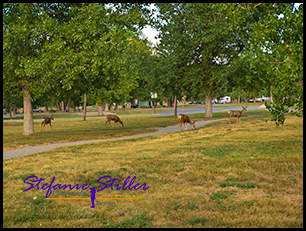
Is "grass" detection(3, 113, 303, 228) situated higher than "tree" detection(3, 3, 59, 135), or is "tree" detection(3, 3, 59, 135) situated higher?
"tree" detection(3, 3, 59, 135)

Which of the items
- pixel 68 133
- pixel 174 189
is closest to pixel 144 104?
pixel 68 133

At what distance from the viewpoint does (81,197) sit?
7.73 meters

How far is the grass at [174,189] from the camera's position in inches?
251

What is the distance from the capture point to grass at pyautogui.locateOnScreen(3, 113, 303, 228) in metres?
6.38

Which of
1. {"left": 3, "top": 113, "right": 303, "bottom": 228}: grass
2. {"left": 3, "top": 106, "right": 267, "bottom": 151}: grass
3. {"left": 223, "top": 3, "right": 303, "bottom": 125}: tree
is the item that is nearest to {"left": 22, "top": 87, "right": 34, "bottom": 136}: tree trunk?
{"left": 3, "top": 106, "right": 267, "bottom": 151}: grass

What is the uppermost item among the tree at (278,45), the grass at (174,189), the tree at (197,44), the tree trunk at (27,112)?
the tree at (197,44)

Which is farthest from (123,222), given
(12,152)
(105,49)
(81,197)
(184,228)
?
(105,49)

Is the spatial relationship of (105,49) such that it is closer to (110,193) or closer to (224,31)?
(110,193)

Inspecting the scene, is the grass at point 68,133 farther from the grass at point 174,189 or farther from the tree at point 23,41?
the grass at point 174,189

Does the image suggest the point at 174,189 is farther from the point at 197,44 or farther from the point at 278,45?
the point at 197,44

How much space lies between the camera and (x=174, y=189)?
814 centimetres

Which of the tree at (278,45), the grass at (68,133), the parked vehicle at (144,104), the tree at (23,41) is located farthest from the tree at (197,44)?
the parked vehicle at (144,104)

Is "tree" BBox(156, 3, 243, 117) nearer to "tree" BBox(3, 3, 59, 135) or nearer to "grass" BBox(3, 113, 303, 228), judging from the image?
"tree" BBox(3, 3, 59, 135)

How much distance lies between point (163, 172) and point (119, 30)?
1166cm
